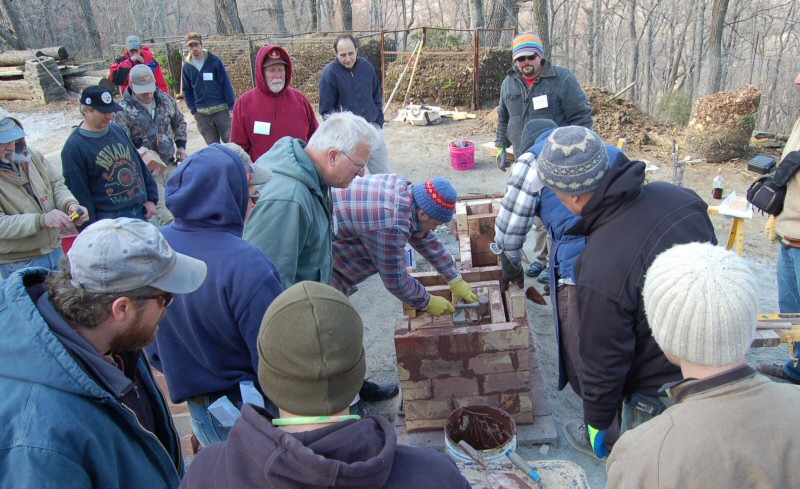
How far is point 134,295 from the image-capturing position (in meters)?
→ 1.72

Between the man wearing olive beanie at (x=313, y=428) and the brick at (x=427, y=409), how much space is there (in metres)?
2.03

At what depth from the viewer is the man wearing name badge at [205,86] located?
25.2 feet

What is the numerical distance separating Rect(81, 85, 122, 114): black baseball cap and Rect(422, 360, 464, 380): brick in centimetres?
317

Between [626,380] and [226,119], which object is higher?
[226,119]

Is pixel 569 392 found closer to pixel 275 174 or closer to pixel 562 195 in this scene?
pixel 562 195

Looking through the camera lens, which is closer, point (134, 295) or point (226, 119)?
point (134, 295)

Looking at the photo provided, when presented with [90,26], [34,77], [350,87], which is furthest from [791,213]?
[90,26]

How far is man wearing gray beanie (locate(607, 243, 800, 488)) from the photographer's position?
51.3 inches

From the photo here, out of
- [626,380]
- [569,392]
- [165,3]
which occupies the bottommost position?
[569,392]

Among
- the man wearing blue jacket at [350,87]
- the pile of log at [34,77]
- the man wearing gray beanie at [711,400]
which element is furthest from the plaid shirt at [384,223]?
the pile of log at [34,77]

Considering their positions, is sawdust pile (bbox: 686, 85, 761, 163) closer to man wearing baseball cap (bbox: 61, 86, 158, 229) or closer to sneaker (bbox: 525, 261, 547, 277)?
sneaker (bbox: 525, 261, 547, 277)

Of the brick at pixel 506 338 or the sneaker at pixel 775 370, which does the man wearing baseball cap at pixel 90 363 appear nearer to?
the brick at pixel 506 338

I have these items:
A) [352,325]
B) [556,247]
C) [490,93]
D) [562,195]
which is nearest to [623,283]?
[562,195]

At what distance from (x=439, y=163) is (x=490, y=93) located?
4.18m
